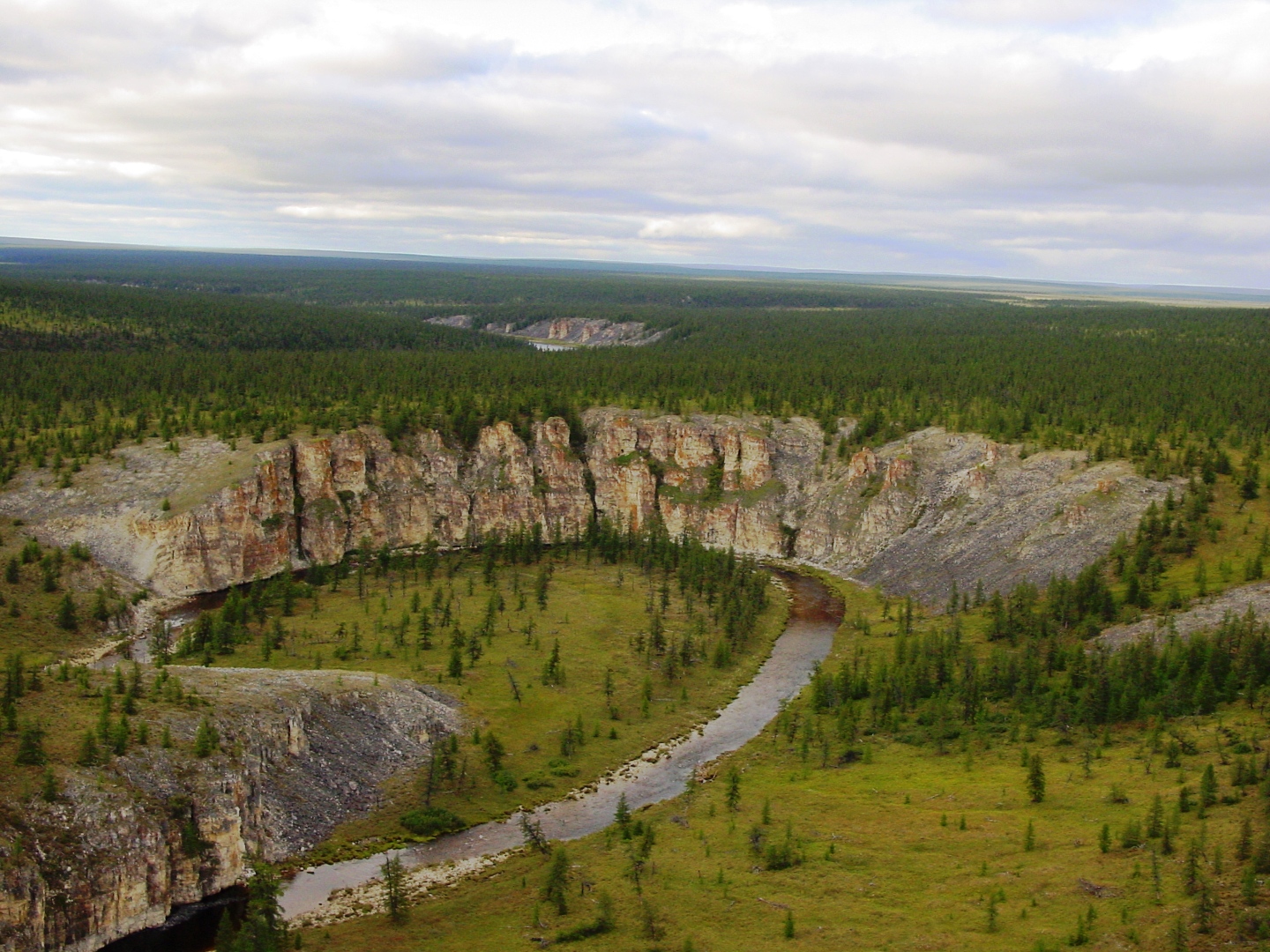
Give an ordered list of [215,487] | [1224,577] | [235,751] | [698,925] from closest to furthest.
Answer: [698,925]
[235,751]
[1224,577]
[215,487]

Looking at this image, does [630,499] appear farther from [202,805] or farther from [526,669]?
[202,805]

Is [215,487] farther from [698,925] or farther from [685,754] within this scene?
[698,925]

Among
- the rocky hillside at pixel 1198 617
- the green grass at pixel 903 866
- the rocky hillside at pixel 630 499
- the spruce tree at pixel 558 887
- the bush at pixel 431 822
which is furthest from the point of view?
the rocky hillside at pixel 630 499

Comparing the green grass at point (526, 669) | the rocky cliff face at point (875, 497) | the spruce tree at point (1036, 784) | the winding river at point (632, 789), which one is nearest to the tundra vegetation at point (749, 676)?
the spruce tree at point (1036, 784)

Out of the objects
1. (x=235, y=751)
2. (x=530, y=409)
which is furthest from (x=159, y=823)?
(x=530, y=409)

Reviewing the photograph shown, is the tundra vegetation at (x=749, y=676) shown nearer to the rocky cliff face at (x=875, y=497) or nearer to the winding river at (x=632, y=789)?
the winding river at (x=632, y=789)

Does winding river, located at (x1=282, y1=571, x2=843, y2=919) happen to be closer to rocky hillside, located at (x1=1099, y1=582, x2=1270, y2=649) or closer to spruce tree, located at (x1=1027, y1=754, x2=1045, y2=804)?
spruce tree, located at (x1=1027, y1=754, x2=1045, y2=804)
